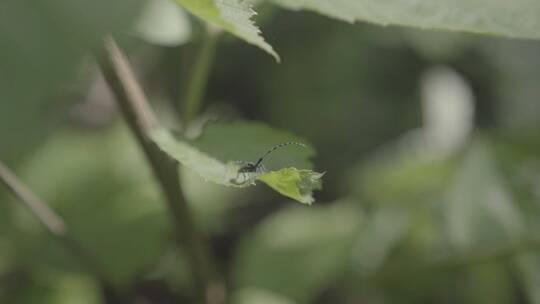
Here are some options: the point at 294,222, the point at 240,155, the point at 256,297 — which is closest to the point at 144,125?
the point at 240,155

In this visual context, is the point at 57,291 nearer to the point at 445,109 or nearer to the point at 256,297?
the point at 256,297

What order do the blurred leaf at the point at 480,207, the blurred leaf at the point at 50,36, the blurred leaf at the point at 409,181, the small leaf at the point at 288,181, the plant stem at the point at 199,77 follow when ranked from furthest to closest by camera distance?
the blurred leaf at the point at 409,181 → the blurred leaf at the point at 480,207 → the plant stem at the point at 199,77 → the small leaf at the point at 288,181 → the blurred leaf at the point at 50,36

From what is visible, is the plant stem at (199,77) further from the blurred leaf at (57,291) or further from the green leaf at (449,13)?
the blurred leaf at (57,291)

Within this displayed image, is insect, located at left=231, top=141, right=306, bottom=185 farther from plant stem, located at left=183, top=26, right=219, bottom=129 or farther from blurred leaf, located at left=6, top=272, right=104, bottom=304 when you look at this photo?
blurred leaf, located at left=6, top=272, right=104, bottom=304

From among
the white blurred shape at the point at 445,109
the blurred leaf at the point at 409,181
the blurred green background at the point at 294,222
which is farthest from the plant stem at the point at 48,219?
the white blurred shape at the point at 445,109

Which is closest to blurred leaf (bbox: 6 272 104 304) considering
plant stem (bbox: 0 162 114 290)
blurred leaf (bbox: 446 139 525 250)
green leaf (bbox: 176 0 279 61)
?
plant stem (bbox: 0 162 114 290)

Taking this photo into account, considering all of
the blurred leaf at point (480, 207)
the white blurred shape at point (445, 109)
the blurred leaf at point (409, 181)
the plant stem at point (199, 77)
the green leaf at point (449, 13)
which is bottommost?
the green leaf at point (449, 13)
